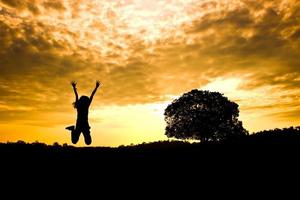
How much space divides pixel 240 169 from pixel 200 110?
162 ft

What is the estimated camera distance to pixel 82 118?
18.4 metres

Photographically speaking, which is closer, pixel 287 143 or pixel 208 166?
pixel 208 166

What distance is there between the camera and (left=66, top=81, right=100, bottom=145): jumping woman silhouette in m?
18.2

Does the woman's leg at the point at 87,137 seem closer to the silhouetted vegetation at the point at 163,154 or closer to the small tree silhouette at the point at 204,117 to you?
the silhouetted vegetation at the point at 163,154

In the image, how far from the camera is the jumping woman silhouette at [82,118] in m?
18.2

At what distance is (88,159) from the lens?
13484 mm

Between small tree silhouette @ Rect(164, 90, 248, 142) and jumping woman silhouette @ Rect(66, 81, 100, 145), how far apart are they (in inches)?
1716

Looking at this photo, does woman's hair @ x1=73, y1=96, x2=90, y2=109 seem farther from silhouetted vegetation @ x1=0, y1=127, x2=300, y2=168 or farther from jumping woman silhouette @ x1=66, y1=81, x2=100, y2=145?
silhouetted vegetation @ x1=0, y1=127, x2=300, y2=168

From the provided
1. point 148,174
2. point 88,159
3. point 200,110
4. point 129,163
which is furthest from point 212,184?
point 200,110

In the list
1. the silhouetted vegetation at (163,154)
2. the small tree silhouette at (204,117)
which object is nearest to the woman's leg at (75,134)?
the silhouetted vegetation at (163,154)

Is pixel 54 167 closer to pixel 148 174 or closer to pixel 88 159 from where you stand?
pixel 88 159

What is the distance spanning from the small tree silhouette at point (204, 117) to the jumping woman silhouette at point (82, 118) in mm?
43586

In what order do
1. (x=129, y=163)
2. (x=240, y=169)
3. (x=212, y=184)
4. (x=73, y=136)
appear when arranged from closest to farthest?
(x=212, y=184) < (x=240, y=169) < (x=129, y=163) < (x=73, y=136)

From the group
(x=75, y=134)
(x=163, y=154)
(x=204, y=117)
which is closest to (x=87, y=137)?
(x=75, y=134)
